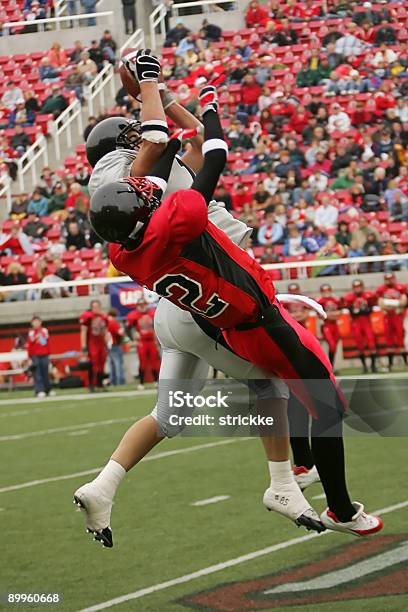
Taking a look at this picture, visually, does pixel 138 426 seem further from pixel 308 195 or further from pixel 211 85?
pixel 308 195

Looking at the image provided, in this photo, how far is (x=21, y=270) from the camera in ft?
53.6

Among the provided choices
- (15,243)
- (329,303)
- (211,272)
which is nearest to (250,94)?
(15,243)

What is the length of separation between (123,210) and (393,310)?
36.2 ft

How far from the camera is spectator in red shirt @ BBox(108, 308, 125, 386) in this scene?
15.2 m

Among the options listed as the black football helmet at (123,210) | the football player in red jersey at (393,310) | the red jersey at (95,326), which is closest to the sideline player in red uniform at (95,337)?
the red jersey at (95,326)

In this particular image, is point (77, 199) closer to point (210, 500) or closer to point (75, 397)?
point (75, 397)

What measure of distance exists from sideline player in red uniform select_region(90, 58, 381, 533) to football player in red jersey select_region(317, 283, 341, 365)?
33.6 ft

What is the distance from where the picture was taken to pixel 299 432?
4484 millimetres

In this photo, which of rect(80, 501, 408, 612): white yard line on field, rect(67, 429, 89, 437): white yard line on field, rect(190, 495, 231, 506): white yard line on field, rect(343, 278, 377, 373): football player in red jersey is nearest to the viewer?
rect(80, 501, 408, 612): white yard line on field

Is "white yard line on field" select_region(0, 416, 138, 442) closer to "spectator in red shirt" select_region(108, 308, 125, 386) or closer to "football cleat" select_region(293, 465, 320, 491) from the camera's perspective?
"spectator in red shirt" select_region(108, 308, 125, 386)

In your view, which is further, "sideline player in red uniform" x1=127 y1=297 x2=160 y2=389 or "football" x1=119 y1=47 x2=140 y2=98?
"sideline player in red uniform" x1=127 y1=297 x2=160 y2=389

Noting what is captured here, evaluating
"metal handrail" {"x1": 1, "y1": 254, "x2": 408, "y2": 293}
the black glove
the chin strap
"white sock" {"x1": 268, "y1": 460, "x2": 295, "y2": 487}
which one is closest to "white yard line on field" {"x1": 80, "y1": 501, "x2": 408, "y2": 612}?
"white sock" {"x1": 268, "y1": 460, "x2": 295, "y2": 487}

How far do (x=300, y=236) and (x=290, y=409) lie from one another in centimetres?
1105

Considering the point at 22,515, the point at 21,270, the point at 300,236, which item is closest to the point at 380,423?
the point at 22,515
